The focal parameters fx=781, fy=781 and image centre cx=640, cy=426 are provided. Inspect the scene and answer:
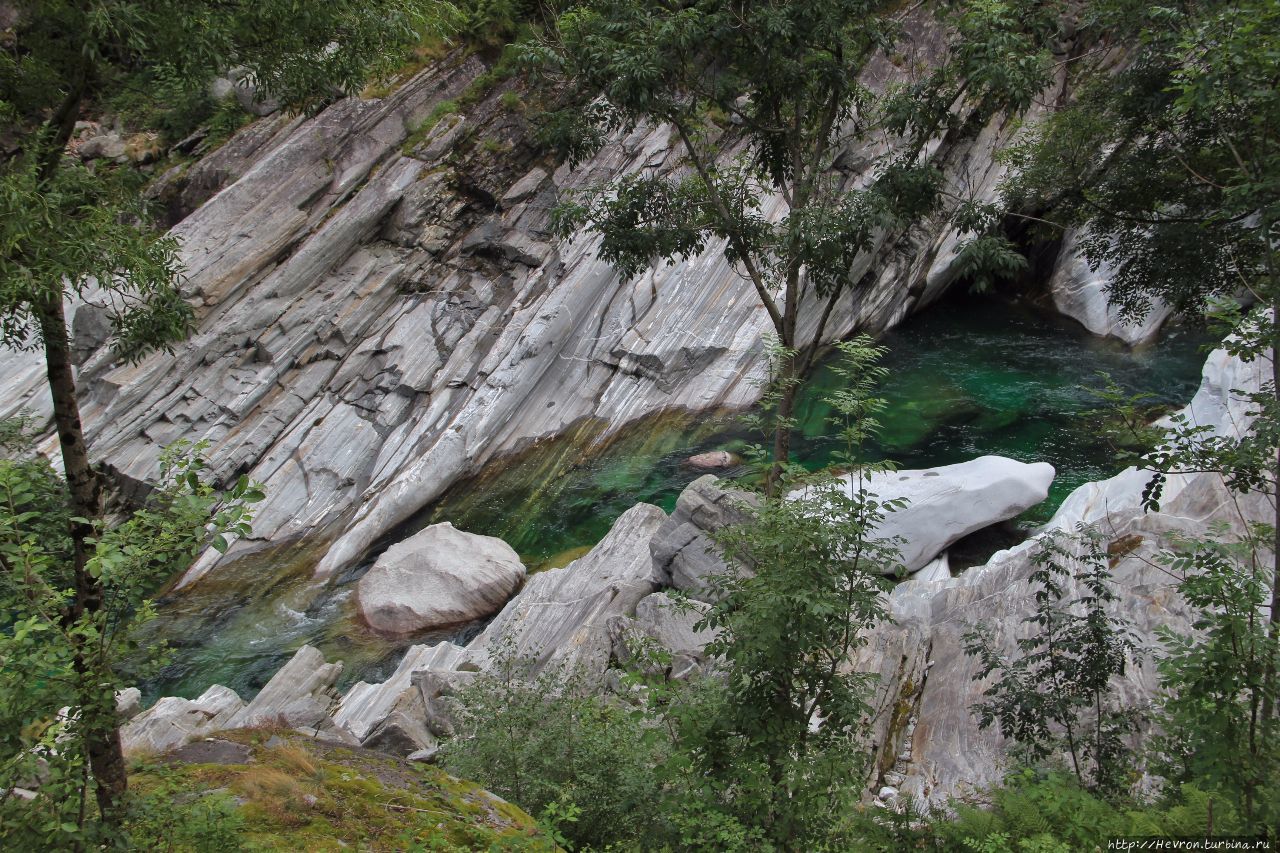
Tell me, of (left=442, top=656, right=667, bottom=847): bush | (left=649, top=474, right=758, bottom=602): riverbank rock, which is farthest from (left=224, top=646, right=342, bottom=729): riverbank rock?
(left=649, top=474, right=758, bottom=602): riverbank rock

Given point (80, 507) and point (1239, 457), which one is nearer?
point (80, 507)

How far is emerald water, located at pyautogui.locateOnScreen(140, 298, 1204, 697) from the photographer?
15.2 meters

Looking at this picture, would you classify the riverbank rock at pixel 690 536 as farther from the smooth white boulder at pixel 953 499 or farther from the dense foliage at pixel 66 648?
the dense foliage at pixel 66 648

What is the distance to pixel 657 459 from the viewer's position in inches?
810

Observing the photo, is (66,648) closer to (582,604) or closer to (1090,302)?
(582,604)

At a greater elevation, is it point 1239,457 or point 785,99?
point 785,99

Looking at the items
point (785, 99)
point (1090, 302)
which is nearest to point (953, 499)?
point (785, 99)

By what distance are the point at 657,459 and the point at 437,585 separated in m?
7.28

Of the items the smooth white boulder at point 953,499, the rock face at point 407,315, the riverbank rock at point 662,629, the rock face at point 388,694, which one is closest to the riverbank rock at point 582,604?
the riverbank rock at point 662,629

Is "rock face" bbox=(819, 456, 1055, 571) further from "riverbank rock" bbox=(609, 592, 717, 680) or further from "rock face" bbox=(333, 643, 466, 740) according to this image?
"rock face" bbox=(333, 643, 466, 740)

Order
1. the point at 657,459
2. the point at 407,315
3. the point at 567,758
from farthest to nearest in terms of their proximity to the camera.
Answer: the point at 407,315
the point at 657,459
the point at 567,758

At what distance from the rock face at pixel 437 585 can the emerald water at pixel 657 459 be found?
490 millimetres

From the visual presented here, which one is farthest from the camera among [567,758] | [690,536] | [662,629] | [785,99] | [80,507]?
[690,536]

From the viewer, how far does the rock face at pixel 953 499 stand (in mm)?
12094
